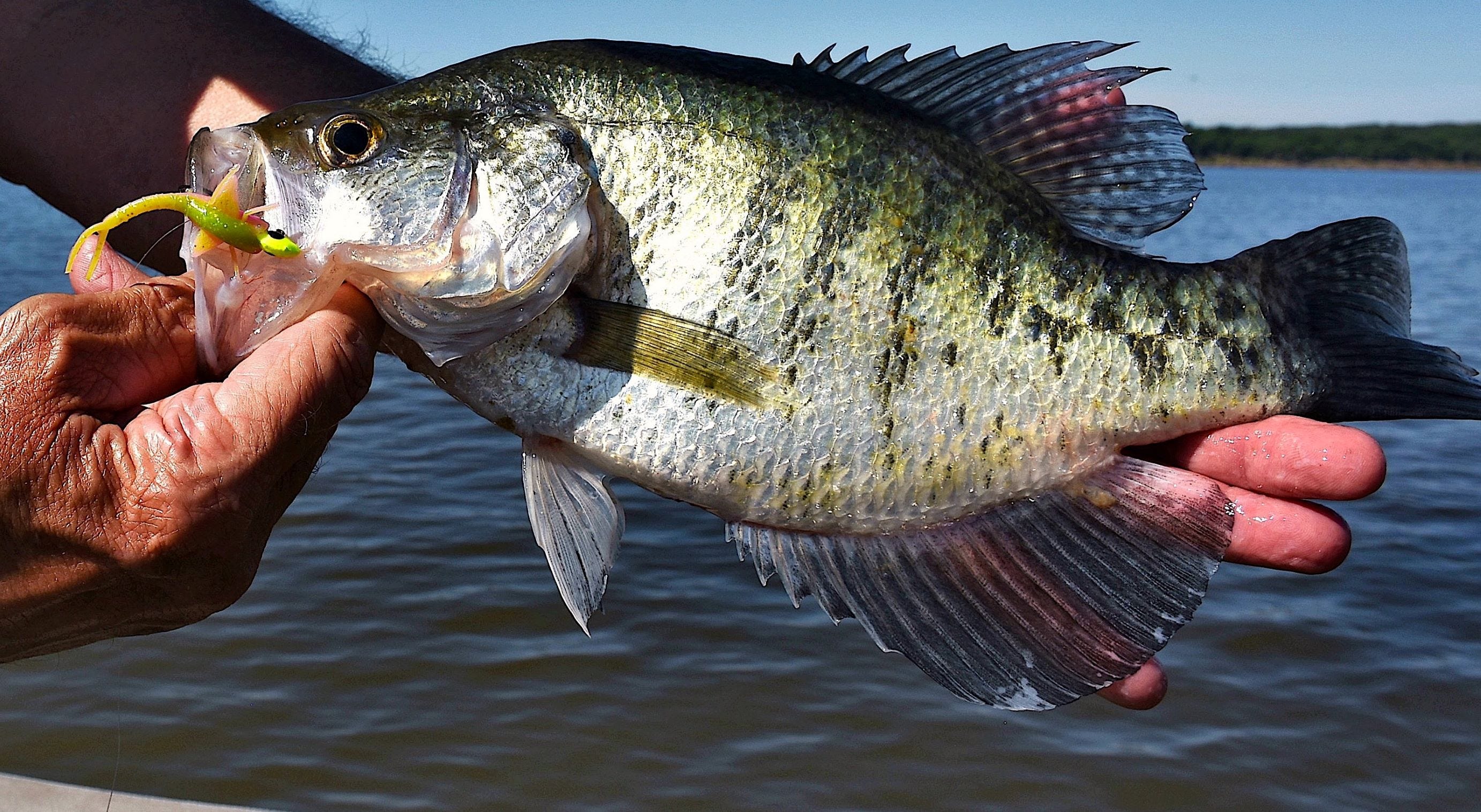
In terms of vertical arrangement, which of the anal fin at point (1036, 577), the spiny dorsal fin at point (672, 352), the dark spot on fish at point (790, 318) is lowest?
the anal fin at point (1036, 577)

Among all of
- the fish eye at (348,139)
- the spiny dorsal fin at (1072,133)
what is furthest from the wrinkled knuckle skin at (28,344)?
the spiny dorsal fin at (1072,133)

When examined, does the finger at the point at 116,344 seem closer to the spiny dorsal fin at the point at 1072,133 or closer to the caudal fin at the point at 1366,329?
the spiny dorsal fin at the point at 1072,133

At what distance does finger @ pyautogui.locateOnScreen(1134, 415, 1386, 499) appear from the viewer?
259 cm

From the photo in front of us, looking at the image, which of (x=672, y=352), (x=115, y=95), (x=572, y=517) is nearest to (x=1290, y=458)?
(x=672, y=352)

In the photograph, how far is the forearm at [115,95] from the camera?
10.7 feet

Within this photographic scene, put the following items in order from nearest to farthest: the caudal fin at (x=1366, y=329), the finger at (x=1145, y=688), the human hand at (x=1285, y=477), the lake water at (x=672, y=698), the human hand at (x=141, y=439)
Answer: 1. the human hand at (x=141, y=439)
2. the caudal fin at (x=1366, y=329)
3. the human hand at (x=1285, y=477)
4. the finger at (x=1145, y=688)
5. the lake water at (x=672, y=698)

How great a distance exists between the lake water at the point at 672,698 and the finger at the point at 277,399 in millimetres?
4738

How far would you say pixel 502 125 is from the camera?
224cm

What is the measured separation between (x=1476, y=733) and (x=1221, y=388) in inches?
260

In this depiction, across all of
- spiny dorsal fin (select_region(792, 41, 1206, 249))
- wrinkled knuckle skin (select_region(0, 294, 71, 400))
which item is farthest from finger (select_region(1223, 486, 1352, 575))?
wrinkled knuckle skin (select_region(0, 294, 71, 400))

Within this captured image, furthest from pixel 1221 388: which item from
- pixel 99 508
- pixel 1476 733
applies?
pixel 1476 733

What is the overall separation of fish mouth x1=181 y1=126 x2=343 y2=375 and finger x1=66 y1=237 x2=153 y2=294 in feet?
1.13

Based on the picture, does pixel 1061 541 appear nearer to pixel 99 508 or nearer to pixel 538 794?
pixel 99 508

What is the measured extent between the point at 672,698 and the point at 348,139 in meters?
5.87
